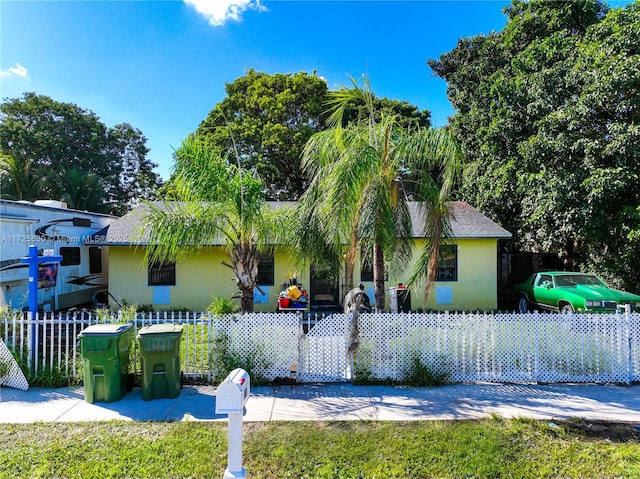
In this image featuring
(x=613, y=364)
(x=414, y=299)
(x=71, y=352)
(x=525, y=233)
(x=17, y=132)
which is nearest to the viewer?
(x=613, y=364)

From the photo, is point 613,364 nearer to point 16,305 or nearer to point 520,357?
point 520,357

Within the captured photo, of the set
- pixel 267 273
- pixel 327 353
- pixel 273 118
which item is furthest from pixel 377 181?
pixel 273 118

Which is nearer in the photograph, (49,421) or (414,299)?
(49,421)

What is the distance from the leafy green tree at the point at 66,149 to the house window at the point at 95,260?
11619 mm

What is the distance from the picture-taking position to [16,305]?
30.6 feet

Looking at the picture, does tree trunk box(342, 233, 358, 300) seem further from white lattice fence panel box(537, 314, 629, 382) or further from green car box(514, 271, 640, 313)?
green car box(514, 271, 640, 313)

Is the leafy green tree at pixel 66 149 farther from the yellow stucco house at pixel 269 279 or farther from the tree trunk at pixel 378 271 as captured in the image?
the tree trunk at pixel 378 271

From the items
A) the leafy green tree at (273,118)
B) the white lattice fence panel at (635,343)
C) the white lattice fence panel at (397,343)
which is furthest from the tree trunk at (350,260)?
the leafy green tree at (273,118)

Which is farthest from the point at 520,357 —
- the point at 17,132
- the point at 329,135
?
the point at 17,132

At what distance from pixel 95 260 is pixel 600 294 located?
53.7ft

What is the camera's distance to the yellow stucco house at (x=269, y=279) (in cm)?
1235

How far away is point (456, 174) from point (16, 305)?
10958 millimetres

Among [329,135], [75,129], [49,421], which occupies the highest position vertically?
[75,129]

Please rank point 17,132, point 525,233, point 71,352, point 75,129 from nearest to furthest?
point 71,352
point 525,233
point 17,132
point 75,129
